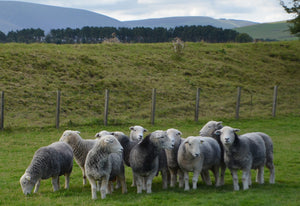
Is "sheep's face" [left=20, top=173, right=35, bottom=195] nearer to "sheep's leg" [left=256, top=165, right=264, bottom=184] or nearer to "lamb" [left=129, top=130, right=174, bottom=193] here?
"lamb" [left=129, top=130, right=174, bottom=193]

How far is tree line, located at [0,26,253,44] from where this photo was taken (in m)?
47.9

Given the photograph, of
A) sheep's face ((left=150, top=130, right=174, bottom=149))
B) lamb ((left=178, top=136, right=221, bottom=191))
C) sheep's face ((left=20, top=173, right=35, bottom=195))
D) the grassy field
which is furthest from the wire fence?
sheep's face ((left=150, top=130, right=174, bottom=149))

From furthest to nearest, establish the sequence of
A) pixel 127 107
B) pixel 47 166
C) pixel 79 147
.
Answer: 1. pixel 127 107
2. pixel 79 147
3. pixel 47 166

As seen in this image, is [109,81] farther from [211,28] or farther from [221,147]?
[211,28]

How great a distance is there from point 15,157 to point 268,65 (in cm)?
2880

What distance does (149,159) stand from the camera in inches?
325

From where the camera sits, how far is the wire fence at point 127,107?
57.4ft

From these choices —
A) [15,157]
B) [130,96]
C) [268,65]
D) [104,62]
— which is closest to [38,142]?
[15,157]

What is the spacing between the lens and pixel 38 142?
13.8 meters

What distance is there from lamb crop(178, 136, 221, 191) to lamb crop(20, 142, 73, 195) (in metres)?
2.63

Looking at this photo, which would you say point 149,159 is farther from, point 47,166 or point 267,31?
point 267,31

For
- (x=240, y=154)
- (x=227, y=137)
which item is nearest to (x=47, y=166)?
(x=227, y=137)

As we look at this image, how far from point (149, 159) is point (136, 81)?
17.6m

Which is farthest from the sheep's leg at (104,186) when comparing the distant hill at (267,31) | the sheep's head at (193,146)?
the distant hill at (267,31)
